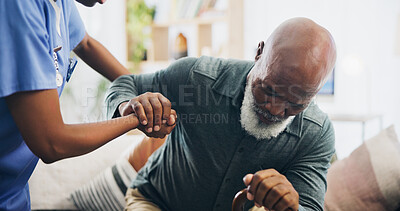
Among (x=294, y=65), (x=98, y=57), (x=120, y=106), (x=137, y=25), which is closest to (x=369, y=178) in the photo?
(x=294, y=65)

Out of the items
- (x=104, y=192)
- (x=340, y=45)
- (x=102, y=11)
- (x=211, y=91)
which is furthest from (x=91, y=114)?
(x=211, y=91)

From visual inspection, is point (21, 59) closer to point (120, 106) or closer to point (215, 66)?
point (120, 106)

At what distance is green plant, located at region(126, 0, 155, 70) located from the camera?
12.7 feet

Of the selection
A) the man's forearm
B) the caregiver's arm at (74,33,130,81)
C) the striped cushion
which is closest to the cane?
the man's forearm

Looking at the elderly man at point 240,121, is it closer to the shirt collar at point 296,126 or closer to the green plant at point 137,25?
the shirt collar at point 296,126

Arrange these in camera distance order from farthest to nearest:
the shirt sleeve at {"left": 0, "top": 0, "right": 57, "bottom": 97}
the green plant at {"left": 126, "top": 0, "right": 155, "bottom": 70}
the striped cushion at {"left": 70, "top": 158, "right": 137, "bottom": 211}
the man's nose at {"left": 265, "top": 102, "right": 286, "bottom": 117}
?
the green plant at {"left": 126, "top": 0, "right": 155, "bottom": 70} < the striped cushion at {"left": 70, "top": 158, "right": 137, "bottom": 211} < the man's nose at {"left": 265, "top": 102, "right": 286, "bottom": 117} < the shirt sleeve at {"left": 0, "top": 0, "right": 57, "bottom": 97}

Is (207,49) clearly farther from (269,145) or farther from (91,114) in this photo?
(269,145)

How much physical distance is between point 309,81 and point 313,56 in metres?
0.07

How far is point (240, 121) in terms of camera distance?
1.17 metres

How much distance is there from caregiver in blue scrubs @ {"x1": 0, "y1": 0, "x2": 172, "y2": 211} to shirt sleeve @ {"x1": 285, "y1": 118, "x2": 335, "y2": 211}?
1.58 feet

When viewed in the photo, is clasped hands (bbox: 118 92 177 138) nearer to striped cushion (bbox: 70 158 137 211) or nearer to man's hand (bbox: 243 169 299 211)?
man's hand (bbox: 243 169 299 211)

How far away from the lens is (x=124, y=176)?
68.7 inches

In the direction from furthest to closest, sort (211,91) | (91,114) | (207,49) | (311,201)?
(91,114)
(207,49)
(211,91)
(311,201)

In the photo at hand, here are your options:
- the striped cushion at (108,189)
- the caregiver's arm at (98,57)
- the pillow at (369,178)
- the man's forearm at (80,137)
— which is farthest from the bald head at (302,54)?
the striped cushion at (108,189)
